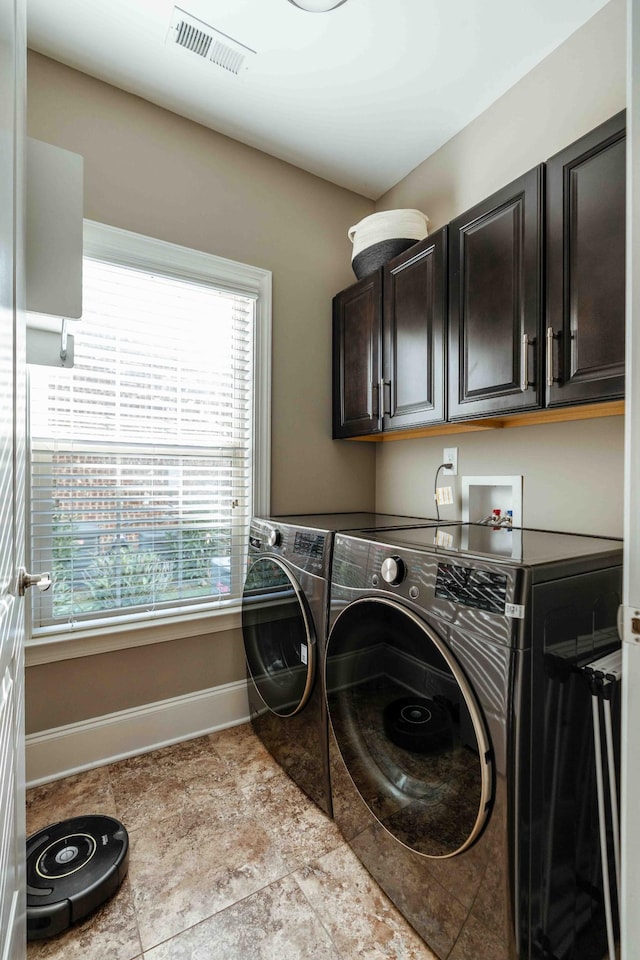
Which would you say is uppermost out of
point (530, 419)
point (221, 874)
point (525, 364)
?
point (525, 364)

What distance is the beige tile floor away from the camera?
114 centimetres

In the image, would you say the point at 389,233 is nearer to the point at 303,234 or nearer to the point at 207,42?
the point at 303,234

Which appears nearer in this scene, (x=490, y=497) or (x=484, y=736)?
(x=484, y=736)

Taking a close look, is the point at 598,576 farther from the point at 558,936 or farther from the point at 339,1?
the point at 339,1

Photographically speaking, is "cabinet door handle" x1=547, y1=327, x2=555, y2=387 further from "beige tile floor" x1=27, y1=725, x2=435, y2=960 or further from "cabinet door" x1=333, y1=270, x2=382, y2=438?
"beige tile floor" x1=27, y1=725, x2=435, y2=960

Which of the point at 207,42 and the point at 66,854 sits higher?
the point at 207,42

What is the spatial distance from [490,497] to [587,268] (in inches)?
36.7

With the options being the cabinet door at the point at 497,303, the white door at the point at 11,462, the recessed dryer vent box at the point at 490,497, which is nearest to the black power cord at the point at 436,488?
the recessed dryer vent box at the point at 490,497

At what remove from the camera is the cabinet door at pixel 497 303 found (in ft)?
4.50

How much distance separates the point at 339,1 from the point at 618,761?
7.73 ft

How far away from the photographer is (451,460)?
6.72 feet

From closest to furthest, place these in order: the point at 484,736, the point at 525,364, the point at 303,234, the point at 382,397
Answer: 1. the point at 484,736
2. the point at 525,364
3. the point at 382,397
4. the point at 303,234

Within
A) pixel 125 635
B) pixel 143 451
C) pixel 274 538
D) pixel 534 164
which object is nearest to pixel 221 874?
pixel 125 635

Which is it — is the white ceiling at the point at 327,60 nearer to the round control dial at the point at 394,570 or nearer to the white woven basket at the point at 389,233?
the white woven basket at the point at 389,233
